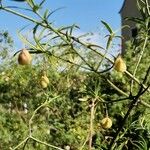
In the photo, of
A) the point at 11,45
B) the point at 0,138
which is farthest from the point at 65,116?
the point at 11,45

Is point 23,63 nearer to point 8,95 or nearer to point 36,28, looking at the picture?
point 36,28

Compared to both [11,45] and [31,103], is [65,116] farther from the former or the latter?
[11,45]

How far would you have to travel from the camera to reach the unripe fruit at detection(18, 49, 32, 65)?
178 cm

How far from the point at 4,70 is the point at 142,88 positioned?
21.7 ft

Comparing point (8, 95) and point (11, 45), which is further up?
point (11, 45)

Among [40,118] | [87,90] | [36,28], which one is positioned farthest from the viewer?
[40,118]

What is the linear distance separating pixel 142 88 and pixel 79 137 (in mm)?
4428

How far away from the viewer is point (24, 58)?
1790mm

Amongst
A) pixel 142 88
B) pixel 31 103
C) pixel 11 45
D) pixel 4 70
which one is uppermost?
pixel 11 45

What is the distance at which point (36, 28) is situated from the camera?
1.96 metres

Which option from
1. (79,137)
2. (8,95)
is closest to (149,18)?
(79,137)

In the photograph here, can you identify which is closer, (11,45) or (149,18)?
(149,18)

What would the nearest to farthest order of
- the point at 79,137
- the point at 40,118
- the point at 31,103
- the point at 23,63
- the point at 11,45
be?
1. the point at 23,63
2. the point at 79,137
3. the point at 40,118
4. the point at 31,103
5. the point at 11,45

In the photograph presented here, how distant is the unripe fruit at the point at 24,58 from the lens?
5.85 feet
